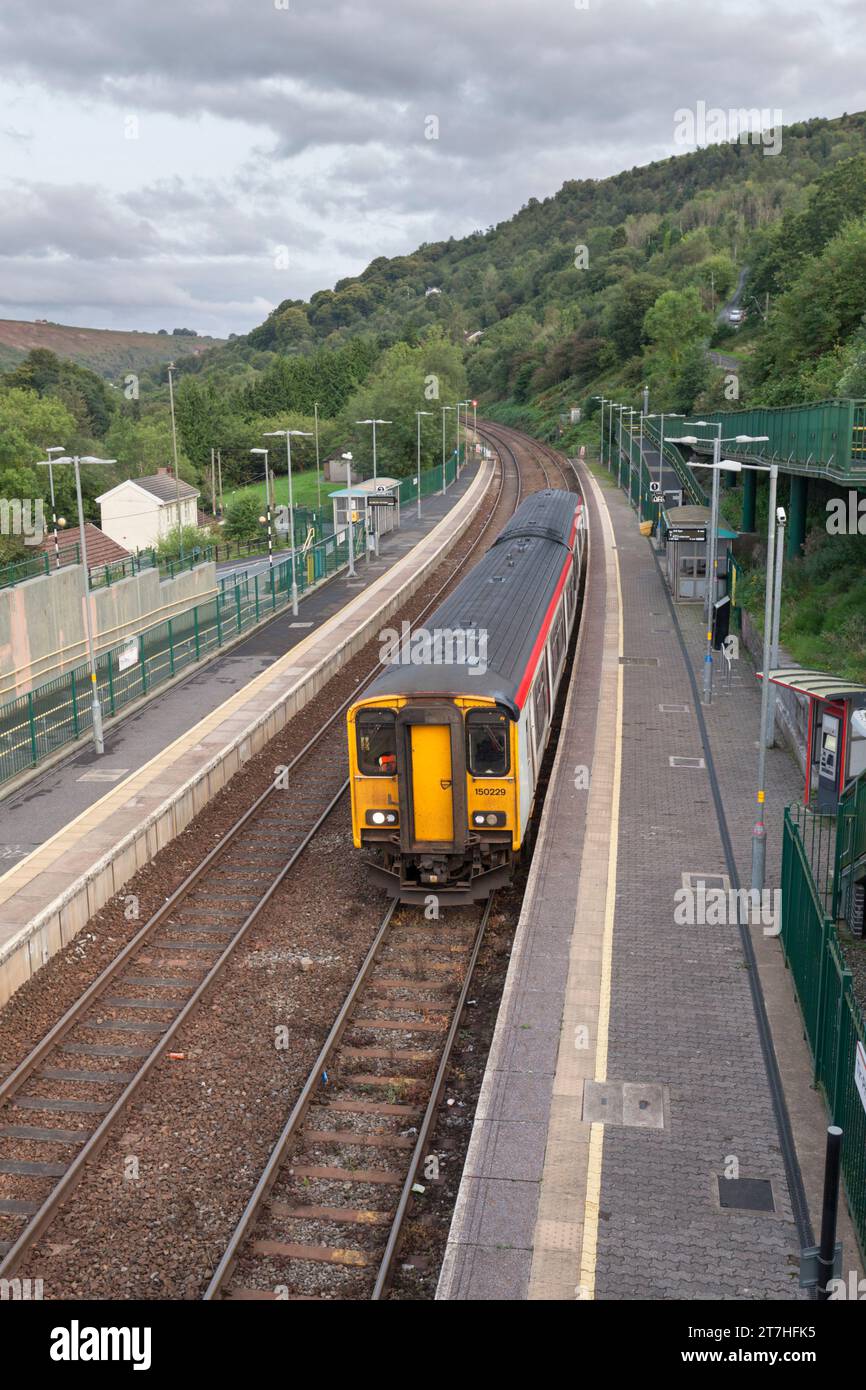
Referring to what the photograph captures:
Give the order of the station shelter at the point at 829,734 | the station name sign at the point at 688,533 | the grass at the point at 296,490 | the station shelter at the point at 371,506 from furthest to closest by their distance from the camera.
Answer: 1. the grass at the point at 296,490
2. the station shelter at the point at 371,506
3. the station name sign at the point at 688,533
4. the station shelter at the point at 829,734

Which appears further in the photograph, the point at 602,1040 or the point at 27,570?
the point at 27,570

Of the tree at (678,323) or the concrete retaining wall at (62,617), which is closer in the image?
the concrete retaining wall at (62,617)

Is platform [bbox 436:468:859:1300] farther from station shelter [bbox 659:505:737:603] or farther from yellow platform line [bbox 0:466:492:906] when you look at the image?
station shelter [bbox 659:505:737:603]

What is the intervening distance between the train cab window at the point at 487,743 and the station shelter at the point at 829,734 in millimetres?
5617

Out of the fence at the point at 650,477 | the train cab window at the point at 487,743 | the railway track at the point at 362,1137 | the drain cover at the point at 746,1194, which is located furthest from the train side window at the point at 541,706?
the fence at the point at 650,477

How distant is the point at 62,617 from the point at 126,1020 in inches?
783

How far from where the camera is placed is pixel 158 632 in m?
27.9

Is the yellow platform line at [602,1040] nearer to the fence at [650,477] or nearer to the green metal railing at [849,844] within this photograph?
the green metal railing at [849,844]

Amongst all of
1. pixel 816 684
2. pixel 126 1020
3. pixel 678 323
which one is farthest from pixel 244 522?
pixel 126 1020

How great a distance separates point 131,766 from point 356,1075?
36.8 feet

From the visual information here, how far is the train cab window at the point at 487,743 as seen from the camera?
14.8 m

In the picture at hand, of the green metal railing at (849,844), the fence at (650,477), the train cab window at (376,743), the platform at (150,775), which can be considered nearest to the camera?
the green metal railing at (849,844)

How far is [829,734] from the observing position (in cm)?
1800

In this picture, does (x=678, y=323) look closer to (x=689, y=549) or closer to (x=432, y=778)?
(x=689, y=549)
